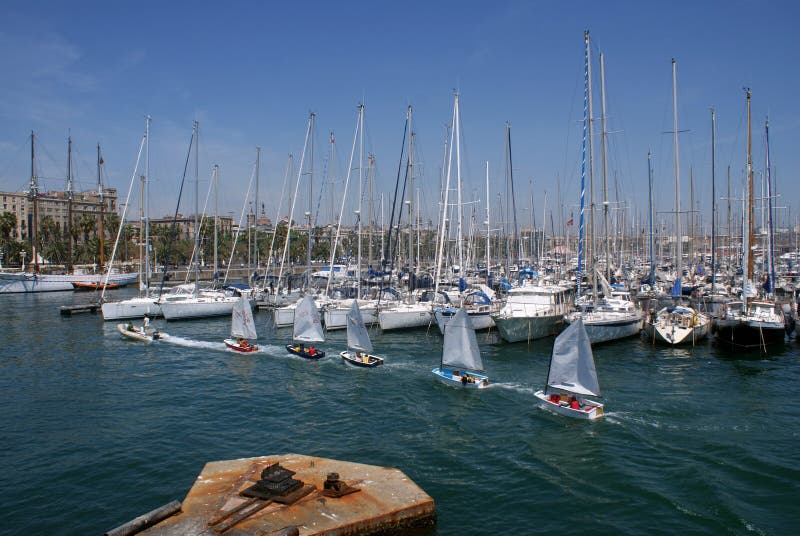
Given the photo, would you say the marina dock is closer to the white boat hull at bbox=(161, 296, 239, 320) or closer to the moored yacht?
the moored yacht

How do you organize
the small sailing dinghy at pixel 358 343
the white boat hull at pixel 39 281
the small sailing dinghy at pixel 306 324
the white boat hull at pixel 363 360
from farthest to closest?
the white boat hull at pixel 39 281 → the small sailing dinghy at pixel 306 324 → the small sailing dinghy at pixel 358 343 → the white boat hull at pixel 363 360

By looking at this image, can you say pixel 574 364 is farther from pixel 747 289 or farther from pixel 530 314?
pixel 747 289

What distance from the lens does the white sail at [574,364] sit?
25719 millimetres

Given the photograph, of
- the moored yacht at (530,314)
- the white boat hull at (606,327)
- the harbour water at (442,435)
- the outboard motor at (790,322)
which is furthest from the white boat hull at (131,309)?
the outboard motor at (790,322)

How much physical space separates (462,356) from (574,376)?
7127mm

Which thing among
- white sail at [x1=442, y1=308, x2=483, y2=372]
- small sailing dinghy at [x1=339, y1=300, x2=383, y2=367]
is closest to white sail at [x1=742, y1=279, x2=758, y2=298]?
white sail at [x1=442, y1=308, x2=483, y2=372]

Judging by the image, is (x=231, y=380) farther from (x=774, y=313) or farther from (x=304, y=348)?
(x=774, y=313)

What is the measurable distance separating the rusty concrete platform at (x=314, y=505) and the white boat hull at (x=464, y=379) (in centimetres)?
1298

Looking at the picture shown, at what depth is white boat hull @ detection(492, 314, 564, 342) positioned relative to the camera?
4550 centimetres

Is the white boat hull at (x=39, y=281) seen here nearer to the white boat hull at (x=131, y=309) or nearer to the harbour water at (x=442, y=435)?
the white boat hull at (x=131, y=309)

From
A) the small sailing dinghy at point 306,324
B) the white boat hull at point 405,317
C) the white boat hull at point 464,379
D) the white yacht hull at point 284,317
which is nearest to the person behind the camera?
the white boat hull at point 464,379

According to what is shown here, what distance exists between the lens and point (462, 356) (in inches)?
1243

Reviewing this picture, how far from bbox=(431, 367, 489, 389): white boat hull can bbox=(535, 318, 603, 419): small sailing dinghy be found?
4.64 meters

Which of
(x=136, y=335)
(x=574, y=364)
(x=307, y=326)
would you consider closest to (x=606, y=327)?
(x=574, y=364)
